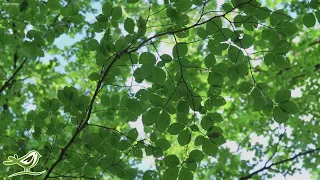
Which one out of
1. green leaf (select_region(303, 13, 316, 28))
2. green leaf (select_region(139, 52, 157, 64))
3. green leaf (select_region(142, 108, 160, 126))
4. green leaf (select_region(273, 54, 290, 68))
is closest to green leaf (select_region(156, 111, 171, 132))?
green leaf (select_region(142, 108, 160, 126))

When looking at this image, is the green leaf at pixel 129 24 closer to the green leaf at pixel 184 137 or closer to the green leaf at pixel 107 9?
the green leaf at pixel 107 9

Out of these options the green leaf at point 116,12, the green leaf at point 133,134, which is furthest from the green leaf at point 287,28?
the green leaf at point 133,134

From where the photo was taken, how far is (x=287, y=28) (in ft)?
6.02

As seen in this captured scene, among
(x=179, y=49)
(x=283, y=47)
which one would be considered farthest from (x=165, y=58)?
(x=283, y=47)

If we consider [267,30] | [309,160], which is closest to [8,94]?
[267,30]

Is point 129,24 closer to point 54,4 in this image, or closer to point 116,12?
point 116,12

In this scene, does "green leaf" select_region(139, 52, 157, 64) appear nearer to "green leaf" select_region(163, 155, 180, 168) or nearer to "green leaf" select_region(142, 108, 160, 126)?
"green leaf" select_region(142, 108, 160, 126)

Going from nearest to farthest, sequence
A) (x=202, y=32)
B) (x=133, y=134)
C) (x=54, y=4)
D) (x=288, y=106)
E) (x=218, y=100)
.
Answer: (x=288, y=106)
(x=202, y=32)
(x=218, y=100)
(x=133, y=134)
(x=54, y=4)

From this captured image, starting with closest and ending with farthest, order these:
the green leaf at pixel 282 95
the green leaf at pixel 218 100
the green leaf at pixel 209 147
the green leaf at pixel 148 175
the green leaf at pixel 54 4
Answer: the green leaf at pixel 282 95 → the green leaf at pixel 209 147 → the green leaf at pixel 218 100 → the green leaf at pixel 148 175 → the green leaf at pixel 54 4

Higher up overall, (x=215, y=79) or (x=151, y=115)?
(x=215, y=79)

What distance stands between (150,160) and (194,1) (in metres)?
4.88

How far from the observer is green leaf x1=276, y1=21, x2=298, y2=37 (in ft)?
5.98

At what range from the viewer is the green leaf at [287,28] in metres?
1.82

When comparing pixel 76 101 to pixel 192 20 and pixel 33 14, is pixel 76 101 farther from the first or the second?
pixel 192 20
